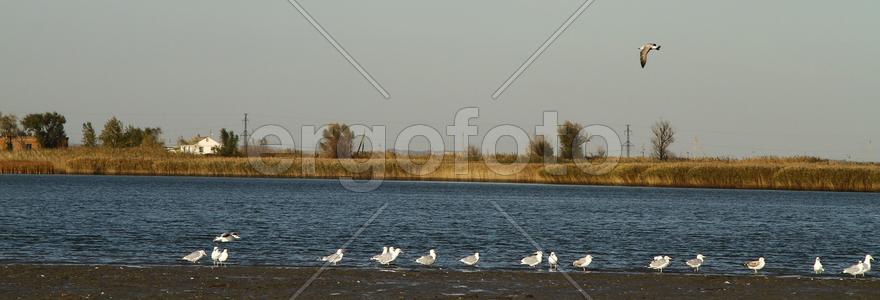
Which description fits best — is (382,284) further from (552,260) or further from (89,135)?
(89,135)

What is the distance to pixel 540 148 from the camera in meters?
140

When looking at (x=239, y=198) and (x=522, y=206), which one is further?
(x=239, y=198)

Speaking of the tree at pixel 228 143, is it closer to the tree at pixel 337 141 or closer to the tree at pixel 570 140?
the tree at pixel 337 141

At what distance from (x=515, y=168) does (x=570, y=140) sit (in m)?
33.4

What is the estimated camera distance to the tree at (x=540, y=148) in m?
139

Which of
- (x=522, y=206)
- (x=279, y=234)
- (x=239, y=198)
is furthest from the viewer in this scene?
(x=239, y=198)

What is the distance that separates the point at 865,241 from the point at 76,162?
3849 inches

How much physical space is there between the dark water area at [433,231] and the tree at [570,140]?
2598 inches

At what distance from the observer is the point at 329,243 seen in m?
40.0

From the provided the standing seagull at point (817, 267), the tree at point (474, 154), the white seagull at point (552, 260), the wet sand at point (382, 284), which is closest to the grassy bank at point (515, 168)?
the tree at point (474, 154)

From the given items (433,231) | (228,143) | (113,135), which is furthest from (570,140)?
(433,231)

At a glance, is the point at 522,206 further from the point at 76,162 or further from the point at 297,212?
the point at 76,162

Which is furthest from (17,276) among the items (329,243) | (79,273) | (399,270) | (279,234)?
(279,234)

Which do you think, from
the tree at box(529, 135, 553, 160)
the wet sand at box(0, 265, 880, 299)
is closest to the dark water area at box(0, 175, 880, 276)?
the wet sand at box(0, 265, 880, 299)
